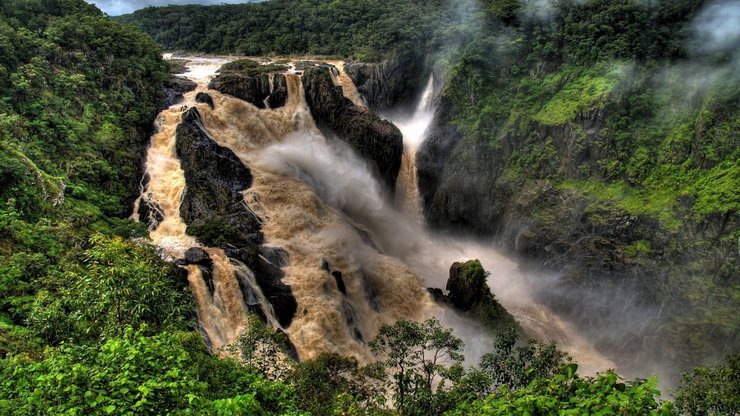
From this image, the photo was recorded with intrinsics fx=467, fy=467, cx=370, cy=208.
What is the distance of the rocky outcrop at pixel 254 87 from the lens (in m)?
33.9

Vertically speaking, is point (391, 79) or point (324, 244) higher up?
point (391, 79)

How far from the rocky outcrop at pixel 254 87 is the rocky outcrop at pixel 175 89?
1.77 m

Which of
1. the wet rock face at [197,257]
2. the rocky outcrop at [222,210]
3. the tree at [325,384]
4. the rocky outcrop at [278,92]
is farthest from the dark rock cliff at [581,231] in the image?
the wet rock face at [197,257]

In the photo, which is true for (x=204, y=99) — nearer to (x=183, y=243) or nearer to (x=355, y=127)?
(x=355, y=127)

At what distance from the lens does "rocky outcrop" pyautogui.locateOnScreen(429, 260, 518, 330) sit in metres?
25.5

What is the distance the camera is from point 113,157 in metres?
28.0

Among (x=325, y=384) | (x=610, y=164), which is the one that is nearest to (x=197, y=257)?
(x=325, y=384)

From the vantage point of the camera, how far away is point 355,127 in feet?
118

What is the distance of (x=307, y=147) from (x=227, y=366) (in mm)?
24717

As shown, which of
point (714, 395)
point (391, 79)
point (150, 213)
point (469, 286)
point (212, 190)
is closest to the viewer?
point (714, 395)

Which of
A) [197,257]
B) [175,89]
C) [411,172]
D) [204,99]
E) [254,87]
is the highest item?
[254,87]

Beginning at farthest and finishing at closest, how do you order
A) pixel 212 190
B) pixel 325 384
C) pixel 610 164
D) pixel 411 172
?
pixel 411 172, pixel 610 164, pixel 212 190, pixel 325 384

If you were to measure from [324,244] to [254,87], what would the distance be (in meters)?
14.4

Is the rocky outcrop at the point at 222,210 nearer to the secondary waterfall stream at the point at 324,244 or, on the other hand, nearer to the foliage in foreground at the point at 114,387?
the secondary waterfall stream at the point at 324,244
